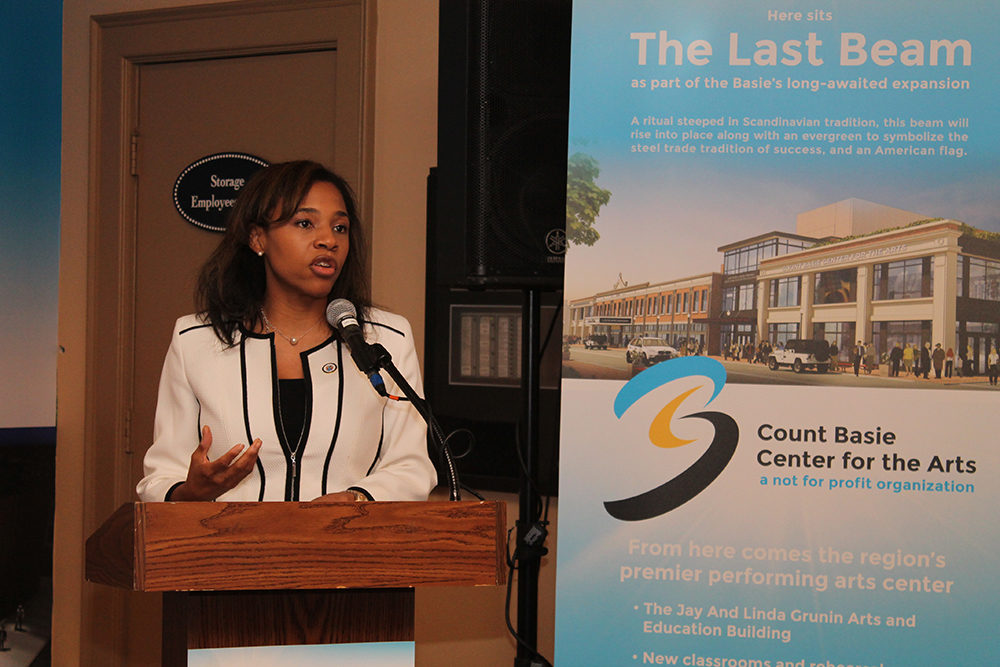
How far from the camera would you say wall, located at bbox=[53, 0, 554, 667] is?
2648mm

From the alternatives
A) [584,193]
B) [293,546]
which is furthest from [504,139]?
[293,546]

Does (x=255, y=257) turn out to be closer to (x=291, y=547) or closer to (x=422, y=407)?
(x=422, y=407)

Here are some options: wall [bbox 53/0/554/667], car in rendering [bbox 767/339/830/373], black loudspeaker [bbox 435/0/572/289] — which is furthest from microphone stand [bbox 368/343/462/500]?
wall [bbox 53/0/554/667]

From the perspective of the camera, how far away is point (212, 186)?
9.43ft

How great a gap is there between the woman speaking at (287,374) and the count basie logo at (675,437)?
0.42 metres

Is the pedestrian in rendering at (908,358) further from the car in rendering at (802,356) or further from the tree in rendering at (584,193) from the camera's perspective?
the tree in rendering at (584,193)

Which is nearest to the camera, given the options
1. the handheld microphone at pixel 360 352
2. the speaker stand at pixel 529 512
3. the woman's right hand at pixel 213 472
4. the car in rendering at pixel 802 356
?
the woman's right hand at pixel 213 472

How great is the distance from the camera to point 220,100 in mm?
2871

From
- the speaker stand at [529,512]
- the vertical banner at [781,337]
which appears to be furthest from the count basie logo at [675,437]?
the speaker stand at [529,512]

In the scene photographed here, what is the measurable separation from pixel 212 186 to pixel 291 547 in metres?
2.17

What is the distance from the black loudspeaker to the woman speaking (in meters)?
0.24

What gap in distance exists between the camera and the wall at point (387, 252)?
8.69 ft

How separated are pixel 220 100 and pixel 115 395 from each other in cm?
117

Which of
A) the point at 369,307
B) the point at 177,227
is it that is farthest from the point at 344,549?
the point at 177,227
